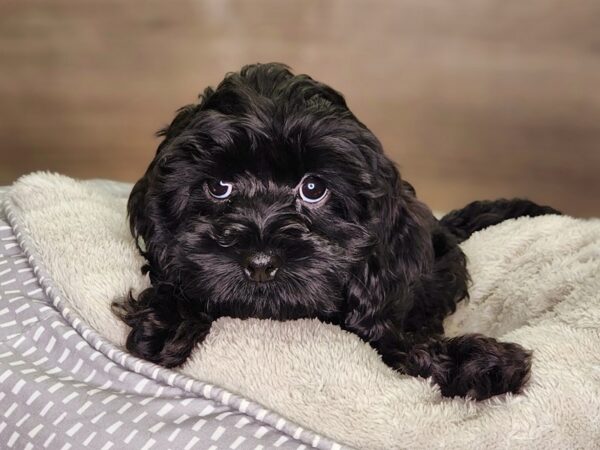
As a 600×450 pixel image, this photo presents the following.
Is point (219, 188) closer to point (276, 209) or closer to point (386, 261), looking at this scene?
point (276, 209)

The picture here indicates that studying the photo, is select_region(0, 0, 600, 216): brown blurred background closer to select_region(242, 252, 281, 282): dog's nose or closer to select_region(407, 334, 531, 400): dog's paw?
select_region(407, 334, 531, 400): dog's paw

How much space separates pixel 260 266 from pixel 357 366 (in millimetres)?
319

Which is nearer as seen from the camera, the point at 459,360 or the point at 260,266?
the point at 260,266

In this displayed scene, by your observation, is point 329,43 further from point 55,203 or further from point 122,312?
point 122,312

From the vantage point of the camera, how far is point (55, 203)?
96.0 inches

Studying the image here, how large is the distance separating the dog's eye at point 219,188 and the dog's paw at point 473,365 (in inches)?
23.7

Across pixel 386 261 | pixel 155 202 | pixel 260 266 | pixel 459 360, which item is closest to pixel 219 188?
pixel 155 202

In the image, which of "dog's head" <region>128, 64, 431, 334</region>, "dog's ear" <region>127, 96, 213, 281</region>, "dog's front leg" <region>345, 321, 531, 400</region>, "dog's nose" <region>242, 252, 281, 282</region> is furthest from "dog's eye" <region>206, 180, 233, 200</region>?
"dog's front leg" <region>345, 321, 531, 400</region>

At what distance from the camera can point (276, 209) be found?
1878 millimetres

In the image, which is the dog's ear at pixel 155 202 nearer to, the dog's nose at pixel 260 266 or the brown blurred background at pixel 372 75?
the dog's nose at pixel 260 266

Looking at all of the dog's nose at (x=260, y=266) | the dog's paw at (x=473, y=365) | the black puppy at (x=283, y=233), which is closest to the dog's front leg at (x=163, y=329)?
the black puppy at (x=283, y=233)

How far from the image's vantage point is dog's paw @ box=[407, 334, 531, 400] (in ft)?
6.01

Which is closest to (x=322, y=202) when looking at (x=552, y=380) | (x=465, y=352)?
(x=465, y=352)

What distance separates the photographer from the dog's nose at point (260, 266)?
5.69 ft
